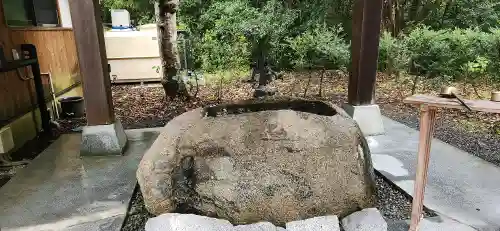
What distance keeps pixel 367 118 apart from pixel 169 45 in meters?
3.52

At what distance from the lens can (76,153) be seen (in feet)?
12.3

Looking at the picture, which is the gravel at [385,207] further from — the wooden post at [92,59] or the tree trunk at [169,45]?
the tree trunk at [169,45]

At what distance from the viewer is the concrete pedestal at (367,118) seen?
4.01 metres

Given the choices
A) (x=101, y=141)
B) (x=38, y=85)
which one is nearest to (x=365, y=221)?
(x=101, y=141)

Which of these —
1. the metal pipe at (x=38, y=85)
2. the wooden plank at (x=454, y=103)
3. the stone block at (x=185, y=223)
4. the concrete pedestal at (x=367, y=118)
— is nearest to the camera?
the wooden plank at (x=454, y=103)

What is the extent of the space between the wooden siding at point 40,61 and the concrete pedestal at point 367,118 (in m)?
3.94

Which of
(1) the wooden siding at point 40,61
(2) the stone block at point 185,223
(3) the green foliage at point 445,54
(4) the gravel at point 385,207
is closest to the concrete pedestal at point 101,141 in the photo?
(4) the gravel at point 385,207

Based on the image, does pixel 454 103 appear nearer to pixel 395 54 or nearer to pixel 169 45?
pixel 169 45

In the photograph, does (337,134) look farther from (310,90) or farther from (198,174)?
(310,90)

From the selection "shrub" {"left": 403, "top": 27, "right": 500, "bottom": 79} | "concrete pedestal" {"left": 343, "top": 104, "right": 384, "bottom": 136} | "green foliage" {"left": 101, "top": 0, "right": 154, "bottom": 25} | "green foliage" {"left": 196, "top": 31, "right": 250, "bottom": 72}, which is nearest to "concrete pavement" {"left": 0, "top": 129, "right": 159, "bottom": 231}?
"concrete pedestal" {"left": 343, "top": 104, "right": 384, "bottom": 136}

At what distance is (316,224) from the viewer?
220 cm

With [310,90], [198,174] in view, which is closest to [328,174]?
[198,174]

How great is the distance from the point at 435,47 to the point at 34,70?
688 cm

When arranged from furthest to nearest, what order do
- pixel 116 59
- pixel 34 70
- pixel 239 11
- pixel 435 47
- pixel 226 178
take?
pixel 239 11 → pixel 116 59 → pixel 435 47 → pixel 34 70 → pixel 226 178
